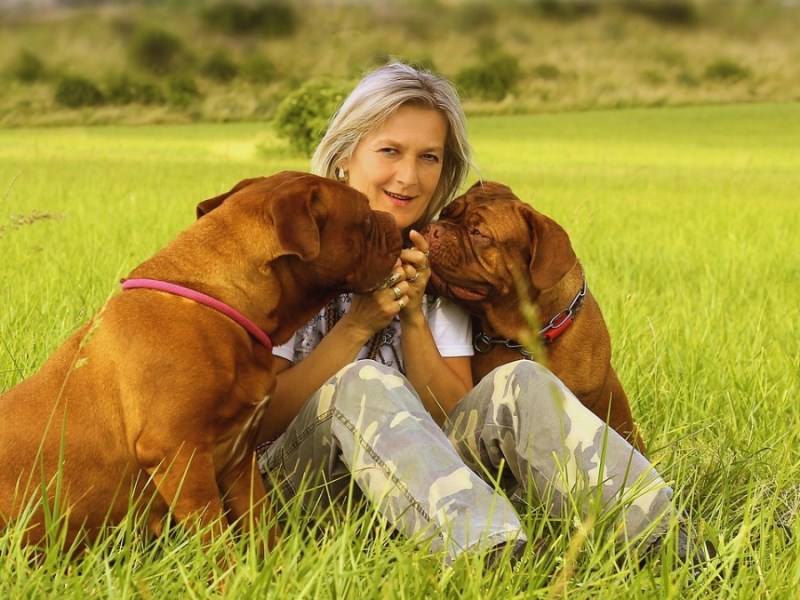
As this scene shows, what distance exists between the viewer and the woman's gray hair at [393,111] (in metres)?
4.48

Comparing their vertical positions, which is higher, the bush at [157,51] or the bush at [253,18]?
the bush at [253,18]

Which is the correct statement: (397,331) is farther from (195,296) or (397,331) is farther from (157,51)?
(157,51)

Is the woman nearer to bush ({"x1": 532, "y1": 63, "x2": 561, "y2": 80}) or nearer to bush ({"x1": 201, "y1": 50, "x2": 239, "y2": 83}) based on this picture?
bush ({"x1": 201, "y1": 50, "x2": 239, "y2": 83})

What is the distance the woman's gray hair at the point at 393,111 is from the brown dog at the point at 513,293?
0.41 m

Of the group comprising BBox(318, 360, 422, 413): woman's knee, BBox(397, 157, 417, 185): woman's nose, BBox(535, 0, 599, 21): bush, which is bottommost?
BBox(535, 0, 599, 21): bush

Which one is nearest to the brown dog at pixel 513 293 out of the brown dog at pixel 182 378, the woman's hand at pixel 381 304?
the woman's hand at pixel 381 304

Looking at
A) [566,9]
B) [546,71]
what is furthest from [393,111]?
[566,9]

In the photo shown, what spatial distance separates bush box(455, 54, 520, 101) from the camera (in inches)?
1695

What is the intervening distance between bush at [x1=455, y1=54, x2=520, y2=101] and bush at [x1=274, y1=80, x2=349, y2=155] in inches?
749

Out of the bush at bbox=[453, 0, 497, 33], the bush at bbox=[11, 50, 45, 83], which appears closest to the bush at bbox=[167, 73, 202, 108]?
the bush at bbox=[11, 50, 45, 83]

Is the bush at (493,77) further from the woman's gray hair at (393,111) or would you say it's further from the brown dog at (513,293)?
the brown dog at (513,293)

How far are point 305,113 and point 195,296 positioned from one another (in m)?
20.9

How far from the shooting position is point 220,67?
4203 centimetres

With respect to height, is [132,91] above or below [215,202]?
below
